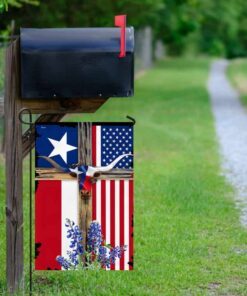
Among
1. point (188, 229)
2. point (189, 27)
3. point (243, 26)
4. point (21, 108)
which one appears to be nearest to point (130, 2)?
point (188, 229)

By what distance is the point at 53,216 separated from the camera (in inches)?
254

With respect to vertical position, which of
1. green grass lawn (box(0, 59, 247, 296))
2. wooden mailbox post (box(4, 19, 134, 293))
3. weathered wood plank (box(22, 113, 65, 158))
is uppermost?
wooden mailbox post (box(4, 19, 134, 293))

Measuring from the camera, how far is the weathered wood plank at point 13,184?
6328mm

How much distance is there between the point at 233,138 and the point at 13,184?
12.7m

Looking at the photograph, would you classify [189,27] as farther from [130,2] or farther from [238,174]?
[238,174]

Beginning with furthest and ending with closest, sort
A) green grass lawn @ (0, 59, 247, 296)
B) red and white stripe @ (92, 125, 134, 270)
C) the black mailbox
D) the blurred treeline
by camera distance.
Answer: the blurred treeline, green grass lawn @ (0, 59, 247, 296), red and white stripe @ (92, 125, 134, 270), the black mailbox

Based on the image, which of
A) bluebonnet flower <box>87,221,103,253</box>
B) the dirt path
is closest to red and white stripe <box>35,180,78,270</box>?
bluebonnet flower <box>87,221,103,253</box>

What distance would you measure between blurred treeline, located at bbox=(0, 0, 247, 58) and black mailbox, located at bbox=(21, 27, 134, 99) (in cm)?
1597

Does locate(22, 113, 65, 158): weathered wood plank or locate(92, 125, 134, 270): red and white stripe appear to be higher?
locate(22, 113, 65, 158): weathered wood plank

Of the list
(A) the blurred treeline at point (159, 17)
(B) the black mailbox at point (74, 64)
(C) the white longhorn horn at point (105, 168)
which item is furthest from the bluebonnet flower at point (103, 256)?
(A) the blurred treeline at point (159, 17)

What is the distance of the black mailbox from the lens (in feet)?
20.4

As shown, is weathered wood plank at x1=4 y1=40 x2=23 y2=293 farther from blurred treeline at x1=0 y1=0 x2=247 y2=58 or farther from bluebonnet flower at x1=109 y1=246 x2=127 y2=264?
blurred treeline at x1=0 y1=0 x2=247 y2=58

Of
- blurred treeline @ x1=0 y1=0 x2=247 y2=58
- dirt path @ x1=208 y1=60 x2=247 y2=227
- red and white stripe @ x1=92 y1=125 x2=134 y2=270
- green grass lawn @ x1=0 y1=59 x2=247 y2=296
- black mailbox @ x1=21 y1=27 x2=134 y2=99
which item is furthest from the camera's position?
blurred treeline @ x1=0 y1=0 x2=247 y2=58

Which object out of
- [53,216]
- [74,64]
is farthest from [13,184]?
[74,64]
